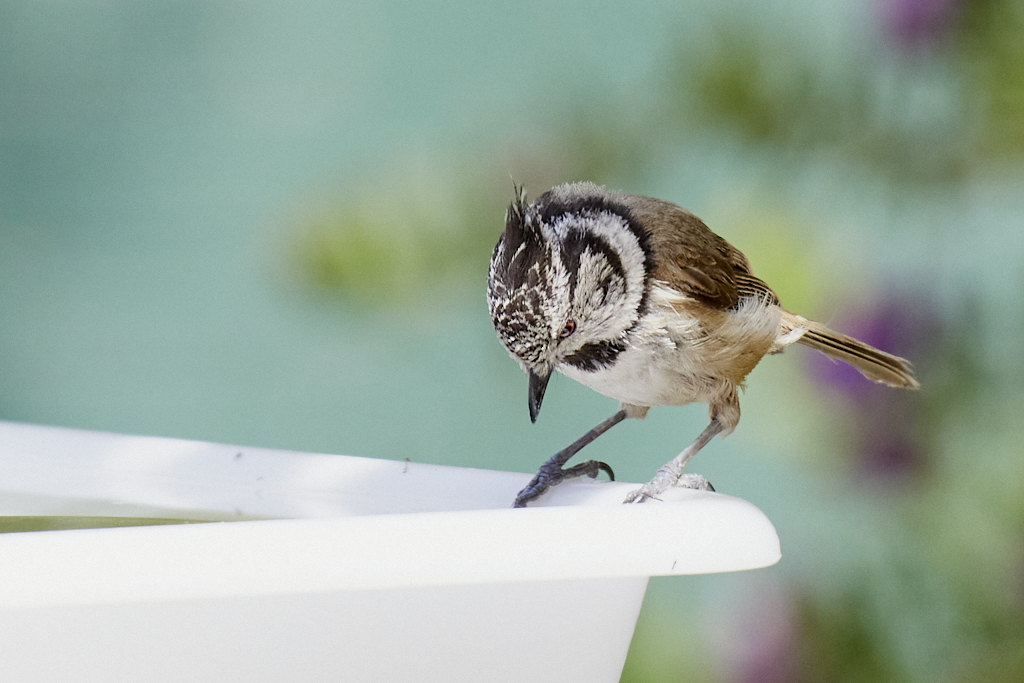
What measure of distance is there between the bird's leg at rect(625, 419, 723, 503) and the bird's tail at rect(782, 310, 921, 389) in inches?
7.3

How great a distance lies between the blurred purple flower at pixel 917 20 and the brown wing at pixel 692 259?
827mm

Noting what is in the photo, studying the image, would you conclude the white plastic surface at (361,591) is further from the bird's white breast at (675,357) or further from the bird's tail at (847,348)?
the bird's tail at (847,348)

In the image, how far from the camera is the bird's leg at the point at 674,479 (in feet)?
3.01

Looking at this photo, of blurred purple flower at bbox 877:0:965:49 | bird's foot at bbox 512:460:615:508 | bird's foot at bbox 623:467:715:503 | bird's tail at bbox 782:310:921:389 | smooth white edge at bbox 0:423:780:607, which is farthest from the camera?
blurred purple flower at bbox 877:0:965:49

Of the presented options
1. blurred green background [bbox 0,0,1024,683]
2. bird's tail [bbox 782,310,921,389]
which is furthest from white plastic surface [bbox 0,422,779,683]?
blurred green background [bbox 0,0,1024,683]

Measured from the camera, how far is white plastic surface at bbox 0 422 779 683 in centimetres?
61

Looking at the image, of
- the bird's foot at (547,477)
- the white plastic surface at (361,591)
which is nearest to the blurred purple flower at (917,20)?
the bird's foot at (547,477)

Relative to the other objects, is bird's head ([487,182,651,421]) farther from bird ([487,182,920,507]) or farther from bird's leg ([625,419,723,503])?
bird's leg ([625,419,723,503])

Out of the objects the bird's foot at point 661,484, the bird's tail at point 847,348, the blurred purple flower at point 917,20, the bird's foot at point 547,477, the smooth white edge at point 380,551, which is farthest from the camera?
the blurred purple flower at point 917,20

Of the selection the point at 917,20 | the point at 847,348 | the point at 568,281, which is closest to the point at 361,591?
the point at 568,281

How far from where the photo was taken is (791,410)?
195 cm

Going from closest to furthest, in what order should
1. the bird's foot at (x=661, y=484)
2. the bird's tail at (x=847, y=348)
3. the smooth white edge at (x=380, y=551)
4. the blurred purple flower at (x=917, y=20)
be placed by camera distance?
the smooth white edge at (x=380, y=551), the bird's foot at (x=661, y=484), the bird's tail at (x=847, y=348), the blurred purple flower at (x=917, y=20)

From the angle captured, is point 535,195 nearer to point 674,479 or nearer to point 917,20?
point 917,20

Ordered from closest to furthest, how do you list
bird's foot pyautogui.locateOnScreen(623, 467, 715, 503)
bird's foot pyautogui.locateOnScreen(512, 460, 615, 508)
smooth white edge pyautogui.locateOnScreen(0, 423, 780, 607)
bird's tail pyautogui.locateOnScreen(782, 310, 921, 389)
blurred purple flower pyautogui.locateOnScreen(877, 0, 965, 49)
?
1. smooth white edge pyautogui.locateOnScreen(0, 423, 780, 607)
2. bird's foot pyautogui.locateOnScreen(623, 467, 715, 503)
3. bird's foot pyautogui.locateOnScreen(512, 460, 615, 508)
4. bird's tail pyautogui.locateOnScreen(782, 310, 921, 389)
5. blurred purple flower pyautogui.locateOnScreen(877, 0, 965, 49)
